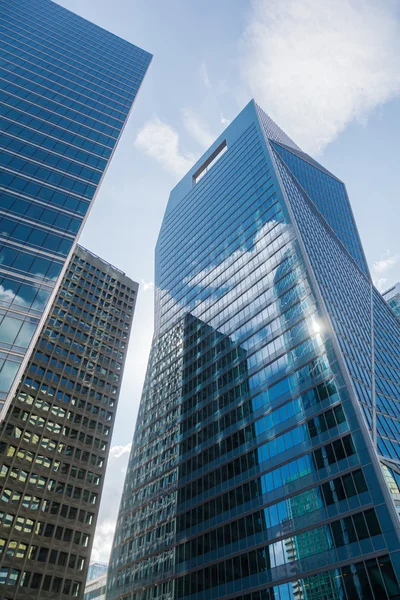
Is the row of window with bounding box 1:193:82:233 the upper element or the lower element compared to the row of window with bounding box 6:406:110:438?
upper

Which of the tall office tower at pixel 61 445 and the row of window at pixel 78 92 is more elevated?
the row of window at pixel 78 92

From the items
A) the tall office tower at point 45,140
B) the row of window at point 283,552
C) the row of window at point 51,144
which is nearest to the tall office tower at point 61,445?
the row of window at point 283,552

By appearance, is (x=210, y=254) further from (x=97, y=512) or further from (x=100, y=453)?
(x=97, y=512)

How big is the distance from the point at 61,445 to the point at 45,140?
4085cm

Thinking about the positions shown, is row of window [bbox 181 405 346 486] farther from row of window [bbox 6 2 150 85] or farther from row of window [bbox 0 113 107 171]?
row of window [bbox 6 2 150 85]

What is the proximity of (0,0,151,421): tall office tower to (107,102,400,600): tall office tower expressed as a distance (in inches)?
→ 1230

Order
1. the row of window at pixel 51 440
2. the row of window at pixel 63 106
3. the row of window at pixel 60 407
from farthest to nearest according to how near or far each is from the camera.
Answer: the row of window at pixel 63 106, the row of window at pixel 60 407, the row of window at pixel 51 440

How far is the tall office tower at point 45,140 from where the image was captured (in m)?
38.4

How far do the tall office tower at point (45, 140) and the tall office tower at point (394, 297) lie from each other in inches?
3493

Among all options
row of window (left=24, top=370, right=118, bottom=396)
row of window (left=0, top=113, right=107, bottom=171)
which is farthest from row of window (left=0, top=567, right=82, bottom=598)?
row of window (left=0, top=113, right=107, bottom=171)

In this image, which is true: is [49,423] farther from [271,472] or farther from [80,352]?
[271,472]

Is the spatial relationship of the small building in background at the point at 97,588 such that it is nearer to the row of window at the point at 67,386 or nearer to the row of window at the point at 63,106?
the row of window at the point at 67,386

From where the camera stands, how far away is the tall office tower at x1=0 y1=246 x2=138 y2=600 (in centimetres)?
4597

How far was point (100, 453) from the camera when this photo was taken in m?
59.2
